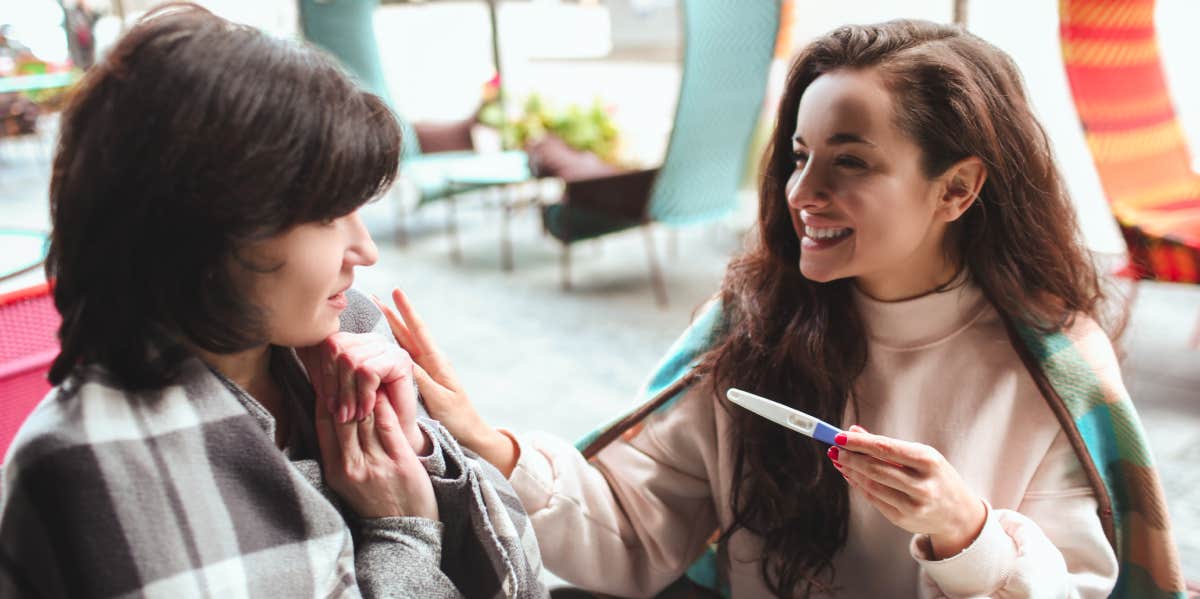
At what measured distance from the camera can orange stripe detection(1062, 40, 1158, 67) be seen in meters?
2.72

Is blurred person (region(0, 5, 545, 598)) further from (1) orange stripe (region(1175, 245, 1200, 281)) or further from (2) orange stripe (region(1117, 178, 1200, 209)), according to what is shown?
(2) orange stripe (region(1117, 178, 1200, 209))

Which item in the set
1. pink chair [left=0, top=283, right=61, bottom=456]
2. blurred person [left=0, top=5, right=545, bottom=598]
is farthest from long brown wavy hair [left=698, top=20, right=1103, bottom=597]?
pink chair [left=0, top=283, right=61, bottom=456]

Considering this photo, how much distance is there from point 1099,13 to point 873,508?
223 cm

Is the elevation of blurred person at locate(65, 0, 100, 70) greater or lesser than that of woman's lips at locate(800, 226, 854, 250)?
lesser

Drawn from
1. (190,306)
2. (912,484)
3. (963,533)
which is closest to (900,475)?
(912,484)

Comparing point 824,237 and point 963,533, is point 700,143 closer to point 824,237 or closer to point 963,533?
point 824,237

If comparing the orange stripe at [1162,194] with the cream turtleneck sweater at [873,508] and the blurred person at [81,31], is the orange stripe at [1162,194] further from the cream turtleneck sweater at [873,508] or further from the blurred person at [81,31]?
the blurred person at [81,31]

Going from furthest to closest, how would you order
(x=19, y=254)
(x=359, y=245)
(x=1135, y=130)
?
1. (x=1135, y=130)
2. (x=19, y=254)
3. (x=359, y=245)

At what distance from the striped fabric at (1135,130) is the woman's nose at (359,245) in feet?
8.13

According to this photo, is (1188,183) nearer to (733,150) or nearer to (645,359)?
(733,150)

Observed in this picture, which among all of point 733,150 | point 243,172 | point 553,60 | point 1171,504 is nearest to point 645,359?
point 733,150

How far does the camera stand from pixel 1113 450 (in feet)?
3.49

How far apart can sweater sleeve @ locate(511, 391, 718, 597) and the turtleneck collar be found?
Result: 9.8 inches

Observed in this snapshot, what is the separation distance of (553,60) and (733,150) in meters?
3.33
